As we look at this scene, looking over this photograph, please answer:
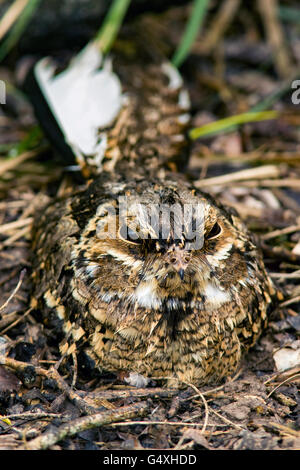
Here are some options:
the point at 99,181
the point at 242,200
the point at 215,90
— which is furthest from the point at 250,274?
the point at 215,90

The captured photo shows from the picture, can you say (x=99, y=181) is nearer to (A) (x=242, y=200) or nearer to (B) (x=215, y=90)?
(A) (x=242, y=200)

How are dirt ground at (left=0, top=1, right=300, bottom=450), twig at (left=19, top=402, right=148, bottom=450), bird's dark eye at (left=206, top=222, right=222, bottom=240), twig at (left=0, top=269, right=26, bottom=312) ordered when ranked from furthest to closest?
twig at (left=0, top=269, right=26, bottom=312) → bird's dark eye at (left=206, top=222, right=222, bottom=240) → dirt ground at (left=0, top=1, right=300, bottom=450) → twig at (left=19, top=402, right=148, bottom=450)

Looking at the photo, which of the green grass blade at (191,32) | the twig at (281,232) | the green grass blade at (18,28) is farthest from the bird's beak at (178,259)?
the green grass blade at (18,28)

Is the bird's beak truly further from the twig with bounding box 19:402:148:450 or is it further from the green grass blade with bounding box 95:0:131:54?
the green grass blade with bounding box 95:0:131:54

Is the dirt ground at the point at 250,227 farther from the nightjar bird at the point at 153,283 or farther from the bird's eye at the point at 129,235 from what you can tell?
the bird's eye at the point at 129,235

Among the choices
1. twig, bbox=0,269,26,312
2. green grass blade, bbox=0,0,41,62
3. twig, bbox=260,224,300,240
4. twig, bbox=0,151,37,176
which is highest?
green grass blade, bbox=0,0,41,62

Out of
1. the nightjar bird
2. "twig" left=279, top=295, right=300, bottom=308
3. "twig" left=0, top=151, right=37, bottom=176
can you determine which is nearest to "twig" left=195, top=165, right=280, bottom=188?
the nightjar bird
